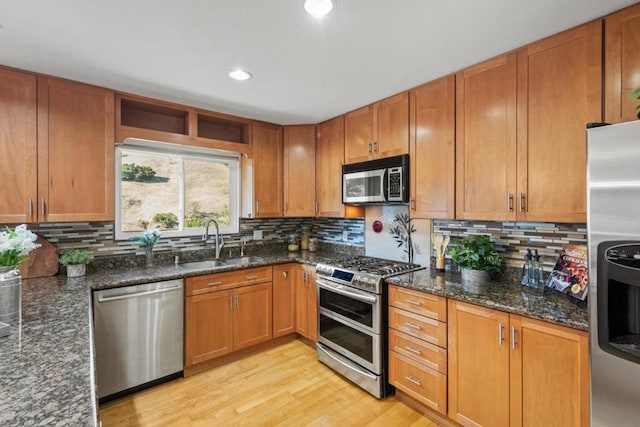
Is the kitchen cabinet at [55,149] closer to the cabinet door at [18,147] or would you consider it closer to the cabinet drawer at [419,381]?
the cabinet door at [18,147]

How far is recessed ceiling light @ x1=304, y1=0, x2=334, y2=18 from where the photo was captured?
141 centimetres

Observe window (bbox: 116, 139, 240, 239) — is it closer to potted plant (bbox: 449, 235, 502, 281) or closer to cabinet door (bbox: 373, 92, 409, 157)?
cabinet door (bbox: 373, 92, 409, 157)

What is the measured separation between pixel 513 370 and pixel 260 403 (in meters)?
1.66

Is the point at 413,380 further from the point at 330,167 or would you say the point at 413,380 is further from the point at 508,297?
the point at 330,167

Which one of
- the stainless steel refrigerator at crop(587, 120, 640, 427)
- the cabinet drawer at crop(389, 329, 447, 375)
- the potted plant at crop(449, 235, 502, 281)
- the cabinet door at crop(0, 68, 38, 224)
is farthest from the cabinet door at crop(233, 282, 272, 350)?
the stainless steel refrigerator at crop(587, 120, 640, 427)

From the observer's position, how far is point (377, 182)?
106 inches

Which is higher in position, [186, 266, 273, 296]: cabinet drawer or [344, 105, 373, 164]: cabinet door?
[344, 105, 373, 164]: cabinet door

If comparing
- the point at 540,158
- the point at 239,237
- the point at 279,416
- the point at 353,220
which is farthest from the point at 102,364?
the point at 540,158

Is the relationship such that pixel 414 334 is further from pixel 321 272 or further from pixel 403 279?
pixel 321 272

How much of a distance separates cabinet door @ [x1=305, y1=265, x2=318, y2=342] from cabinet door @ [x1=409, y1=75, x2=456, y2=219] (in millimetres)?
1154

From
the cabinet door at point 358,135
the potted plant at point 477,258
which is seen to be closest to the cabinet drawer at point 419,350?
the potted plant at point 477,258

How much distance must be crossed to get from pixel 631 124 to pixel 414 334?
5.18ft

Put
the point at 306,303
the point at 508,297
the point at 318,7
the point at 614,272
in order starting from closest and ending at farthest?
the point at 614,272 → the point at 318,7 → the point at 508,297 → the point at 306,303

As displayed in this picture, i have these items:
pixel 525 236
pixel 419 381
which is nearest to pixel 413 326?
pixel 419 381
